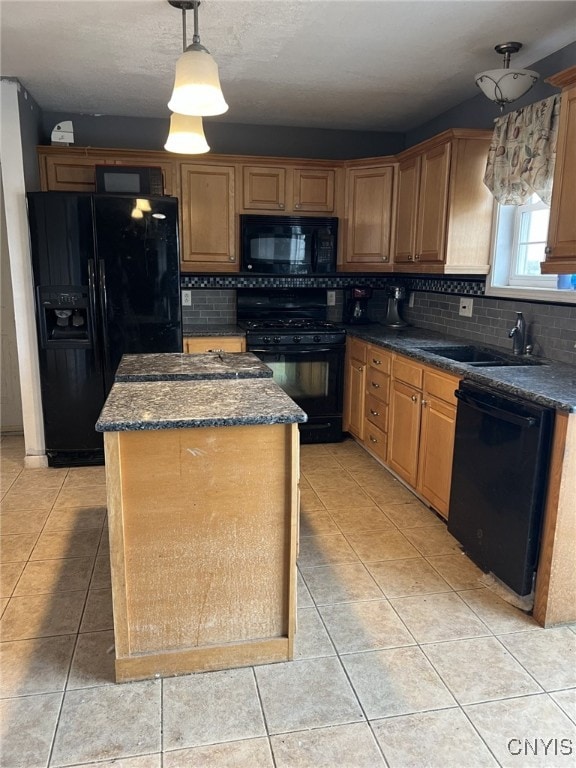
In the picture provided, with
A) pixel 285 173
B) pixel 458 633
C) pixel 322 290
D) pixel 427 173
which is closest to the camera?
pixel 458 633

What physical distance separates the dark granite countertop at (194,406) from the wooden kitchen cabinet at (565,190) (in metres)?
1.33

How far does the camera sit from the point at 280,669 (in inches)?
76.9

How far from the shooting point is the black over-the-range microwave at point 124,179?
3764 millimetres

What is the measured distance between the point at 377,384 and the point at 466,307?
2.54 ft

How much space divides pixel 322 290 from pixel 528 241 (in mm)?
1851

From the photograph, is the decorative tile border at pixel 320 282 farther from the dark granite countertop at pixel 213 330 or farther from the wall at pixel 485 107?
the wall at pixel 485 107

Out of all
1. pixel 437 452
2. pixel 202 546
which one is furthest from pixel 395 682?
pixel 437 452

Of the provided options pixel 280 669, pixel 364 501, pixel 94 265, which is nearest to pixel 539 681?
pixel 280 669

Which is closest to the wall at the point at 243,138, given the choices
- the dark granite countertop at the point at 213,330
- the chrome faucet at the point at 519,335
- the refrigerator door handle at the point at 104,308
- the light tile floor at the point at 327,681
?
the refrigerator door handle at the point at 104,308

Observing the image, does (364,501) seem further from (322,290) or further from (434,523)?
(322,290)

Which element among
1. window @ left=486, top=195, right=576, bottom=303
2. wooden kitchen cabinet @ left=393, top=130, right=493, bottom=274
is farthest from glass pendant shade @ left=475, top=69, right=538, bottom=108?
window @ left=486, top=195, right=576, bottom=303

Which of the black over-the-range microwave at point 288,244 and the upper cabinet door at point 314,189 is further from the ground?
the upper cabinet door at point 314,189

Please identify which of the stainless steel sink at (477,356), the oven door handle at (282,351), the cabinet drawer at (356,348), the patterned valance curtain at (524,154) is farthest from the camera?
the oven door handle at (282,351)

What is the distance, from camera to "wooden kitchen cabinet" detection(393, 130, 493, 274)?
10.9 feet
